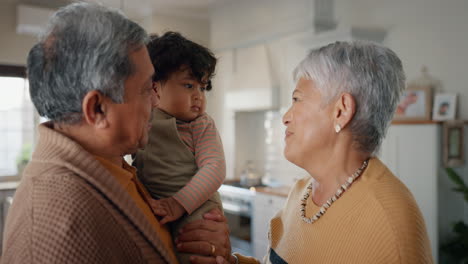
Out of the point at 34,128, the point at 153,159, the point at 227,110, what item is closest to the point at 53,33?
the point at 153,159

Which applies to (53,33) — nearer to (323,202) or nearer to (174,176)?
(174,176)

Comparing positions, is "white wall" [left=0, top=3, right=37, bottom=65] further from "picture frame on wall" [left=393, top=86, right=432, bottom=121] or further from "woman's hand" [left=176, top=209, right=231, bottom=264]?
"woman's hand" [left=176, top=209, right=231, bottom=264]

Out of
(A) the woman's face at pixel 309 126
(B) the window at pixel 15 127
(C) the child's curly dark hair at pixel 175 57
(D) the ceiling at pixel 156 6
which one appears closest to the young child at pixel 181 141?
(C) the child's curly dark hair at pixel 175 57

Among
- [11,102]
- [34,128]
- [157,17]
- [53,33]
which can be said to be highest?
[157,17]

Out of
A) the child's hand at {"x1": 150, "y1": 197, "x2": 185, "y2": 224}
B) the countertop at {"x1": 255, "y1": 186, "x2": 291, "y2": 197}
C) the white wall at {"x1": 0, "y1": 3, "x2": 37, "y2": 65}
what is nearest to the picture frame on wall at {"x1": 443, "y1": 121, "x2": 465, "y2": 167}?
the countertop at {"x1": 255, "y1": 186, "x2": 291, "y2": 197}

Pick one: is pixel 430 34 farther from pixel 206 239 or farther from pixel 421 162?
pixel 206 239

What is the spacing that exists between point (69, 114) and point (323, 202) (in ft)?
2.81

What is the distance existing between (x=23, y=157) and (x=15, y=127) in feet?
1.47

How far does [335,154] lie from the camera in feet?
4.29

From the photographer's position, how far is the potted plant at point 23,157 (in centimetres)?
561

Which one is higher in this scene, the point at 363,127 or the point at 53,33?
the point at 53,33

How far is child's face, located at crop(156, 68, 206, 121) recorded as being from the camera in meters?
1.40

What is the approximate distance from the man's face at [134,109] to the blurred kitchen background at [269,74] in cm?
302

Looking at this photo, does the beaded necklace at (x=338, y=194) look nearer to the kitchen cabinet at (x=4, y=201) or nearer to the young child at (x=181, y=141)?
the young child at (x=181, y=141)
